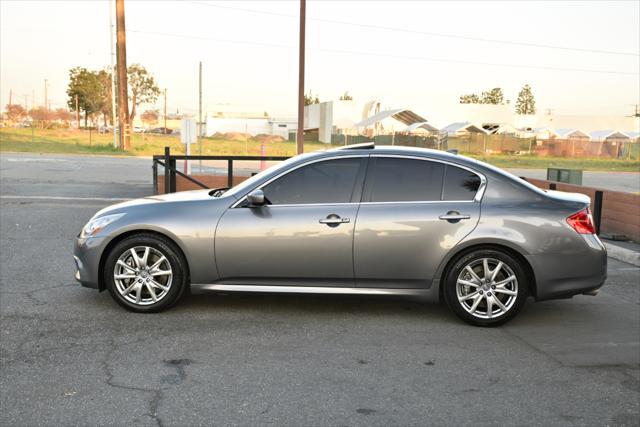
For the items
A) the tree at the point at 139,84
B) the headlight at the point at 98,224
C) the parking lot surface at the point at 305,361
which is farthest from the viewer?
the tree at the point at 139,84

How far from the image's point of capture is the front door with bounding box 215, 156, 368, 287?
5957 mm

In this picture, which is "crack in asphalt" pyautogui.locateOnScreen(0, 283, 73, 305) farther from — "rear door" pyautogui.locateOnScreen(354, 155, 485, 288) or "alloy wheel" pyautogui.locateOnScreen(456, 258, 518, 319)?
"alloy wheel" pyautogui.locateOnScreen(456, 258, 518, 319)

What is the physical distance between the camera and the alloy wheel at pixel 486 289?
5914 mm

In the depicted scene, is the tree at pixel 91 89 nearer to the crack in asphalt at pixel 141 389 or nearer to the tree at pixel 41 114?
the tree at pixel 41 114

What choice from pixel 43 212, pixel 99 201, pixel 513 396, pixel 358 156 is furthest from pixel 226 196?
pixel 99 201

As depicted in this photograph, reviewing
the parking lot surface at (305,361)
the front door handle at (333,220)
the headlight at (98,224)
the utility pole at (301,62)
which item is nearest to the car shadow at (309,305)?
the parking lot surface at (305,361)

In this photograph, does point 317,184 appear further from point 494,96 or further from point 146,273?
point 494,96

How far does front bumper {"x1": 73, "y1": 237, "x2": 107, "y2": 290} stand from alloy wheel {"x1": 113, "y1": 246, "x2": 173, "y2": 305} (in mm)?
192

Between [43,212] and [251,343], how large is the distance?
355 inches

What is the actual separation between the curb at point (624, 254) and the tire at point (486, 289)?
12.9 feet

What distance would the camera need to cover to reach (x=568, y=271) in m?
5.96

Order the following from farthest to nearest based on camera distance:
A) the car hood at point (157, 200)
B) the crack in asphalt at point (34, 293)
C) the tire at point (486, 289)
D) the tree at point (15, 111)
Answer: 1. the tree at point (15, 111)
2. the crack in asphalt at point (34, 293)
3. the car hood at point (157, 200)
4. the tire at point (486, 289)

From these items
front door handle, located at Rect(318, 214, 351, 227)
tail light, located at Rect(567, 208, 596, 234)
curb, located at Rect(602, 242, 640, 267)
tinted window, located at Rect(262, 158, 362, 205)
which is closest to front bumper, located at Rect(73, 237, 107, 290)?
tinted window, located at Rect(262, 158, 362, 205)

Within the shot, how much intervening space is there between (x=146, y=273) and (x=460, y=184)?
296 centimetres
